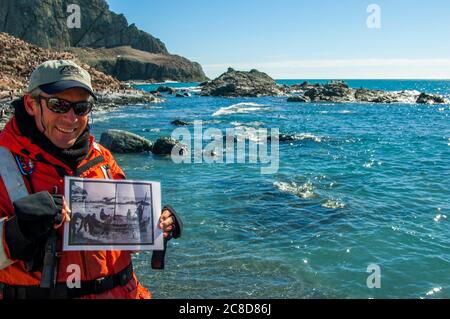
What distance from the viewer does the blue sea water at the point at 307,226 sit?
776 centimetres

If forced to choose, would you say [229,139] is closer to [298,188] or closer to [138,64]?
[298,188]

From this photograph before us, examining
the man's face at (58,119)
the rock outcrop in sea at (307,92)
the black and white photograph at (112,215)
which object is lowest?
the black and white photograph at (112,215)

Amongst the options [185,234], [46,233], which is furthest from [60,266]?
[185,234]

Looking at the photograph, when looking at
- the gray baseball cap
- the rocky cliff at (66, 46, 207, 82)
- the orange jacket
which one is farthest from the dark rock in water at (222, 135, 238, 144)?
the rocky cliff at (66, 46, 207, 82)

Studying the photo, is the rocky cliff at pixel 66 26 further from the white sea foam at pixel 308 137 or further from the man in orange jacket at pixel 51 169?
the man in orange jacket at pixel 51 169

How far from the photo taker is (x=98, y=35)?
169500mm

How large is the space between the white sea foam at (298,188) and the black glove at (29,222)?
37.4 feet

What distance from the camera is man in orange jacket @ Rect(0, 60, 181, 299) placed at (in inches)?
112

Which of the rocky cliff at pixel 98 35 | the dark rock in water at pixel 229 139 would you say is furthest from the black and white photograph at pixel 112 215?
the rocky cliff at pixel 98 35

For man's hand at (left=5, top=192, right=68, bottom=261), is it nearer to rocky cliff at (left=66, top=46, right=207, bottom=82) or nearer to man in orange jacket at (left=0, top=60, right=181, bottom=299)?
man in orange jacket at (left=0, top=60, right=181, bottom=299)

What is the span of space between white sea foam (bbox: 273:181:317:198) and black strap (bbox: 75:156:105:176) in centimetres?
1075

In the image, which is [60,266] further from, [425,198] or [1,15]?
[1,15]

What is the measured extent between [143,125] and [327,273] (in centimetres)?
2728

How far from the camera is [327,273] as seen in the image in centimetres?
822
